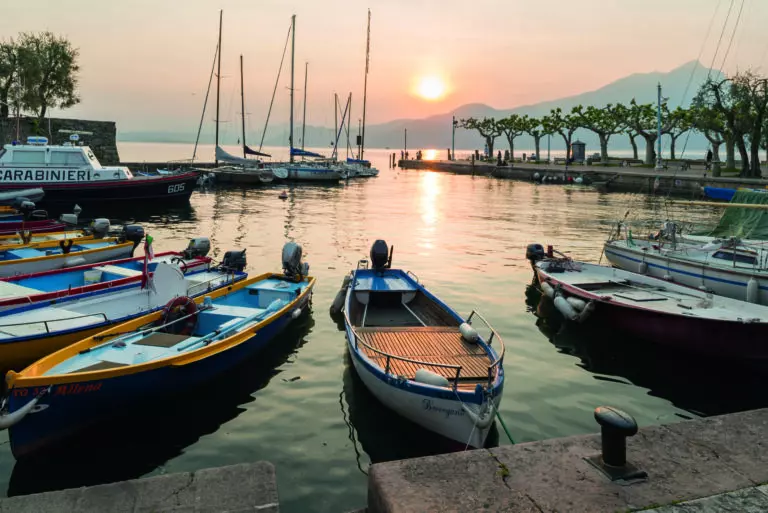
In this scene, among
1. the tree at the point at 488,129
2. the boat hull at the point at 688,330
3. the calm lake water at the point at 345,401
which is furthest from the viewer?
the tree at the point at 488,129

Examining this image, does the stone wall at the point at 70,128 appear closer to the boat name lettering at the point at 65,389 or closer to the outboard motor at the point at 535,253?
the outboard motor at the point at 535,253

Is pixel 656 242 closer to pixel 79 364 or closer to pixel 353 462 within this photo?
pixel 353 462

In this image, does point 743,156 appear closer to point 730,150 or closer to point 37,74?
point 730,150

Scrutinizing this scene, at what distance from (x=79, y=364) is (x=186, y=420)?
77.9 inches

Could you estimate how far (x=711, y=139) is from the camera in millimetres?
69625

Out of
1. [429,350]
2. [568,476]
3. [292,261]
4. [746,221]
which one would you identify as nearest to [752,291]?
[746,221]

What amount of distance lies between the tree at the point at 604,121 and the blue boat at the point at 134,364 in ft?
278

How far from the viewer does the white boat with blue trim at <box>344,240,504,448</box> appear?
7.77 metres

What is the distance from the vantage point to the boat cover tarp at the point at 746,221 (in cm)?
1819

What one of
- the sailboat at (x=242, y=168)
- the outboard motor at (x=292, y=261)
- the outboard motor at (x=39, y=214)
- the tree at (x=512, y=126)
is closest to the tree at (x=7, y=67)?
the sailboat at (x=242, y=168)

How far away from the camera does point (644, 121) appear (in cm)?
8525

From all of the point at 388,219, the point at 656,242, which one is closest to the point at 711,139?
the point at 388,219

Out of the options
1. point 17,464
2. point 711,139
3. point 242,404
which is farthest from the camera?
point 711,139

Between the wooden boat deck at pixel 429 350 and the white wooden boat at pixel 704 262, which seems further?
the white wooden boat at pixel 704 262
